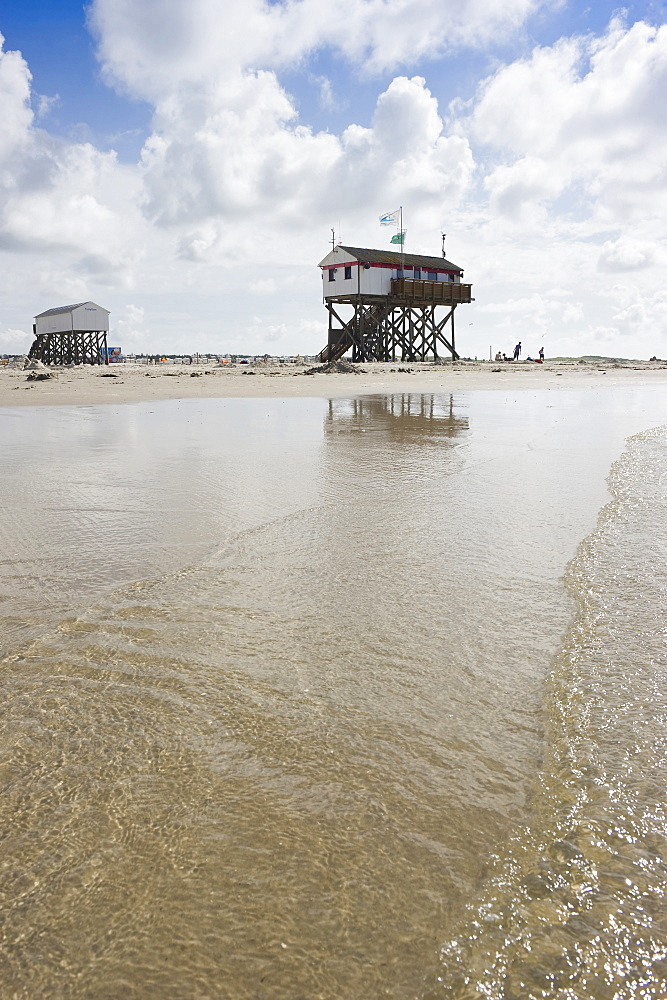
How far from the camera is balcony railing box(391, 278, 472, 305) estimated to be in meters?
37.1

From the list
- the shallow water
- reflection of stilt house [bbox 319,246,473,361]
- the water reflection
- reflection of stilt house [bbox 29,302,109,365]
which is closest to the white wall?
reflection of stilt house [bbox 29,302,109,365]

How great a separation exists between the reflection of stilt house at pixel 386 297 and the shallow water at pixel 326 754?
3331 cm

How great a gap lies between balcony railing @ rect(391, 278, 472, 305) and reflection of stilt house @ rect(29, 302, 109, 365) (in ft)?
69.0

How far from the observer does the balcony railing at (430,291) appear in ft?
122

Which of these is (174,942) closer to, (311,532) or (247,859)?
(247,859)

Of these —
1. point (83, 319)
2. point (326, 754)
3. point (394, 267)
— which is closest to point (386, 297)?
point (394, 267)

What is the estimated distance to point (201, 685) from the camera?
218 cm

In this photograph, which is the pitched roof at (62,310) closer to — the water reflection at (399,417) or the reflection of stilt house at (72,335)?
the reflection of stilt house at (72,335)

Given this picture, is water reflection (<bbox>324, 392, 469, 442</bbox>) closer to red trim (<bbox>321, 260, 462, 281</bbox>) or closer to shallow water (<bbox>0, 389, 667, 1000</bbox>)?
shallow water (<bbox>0, 389, 667, 1000</bbox>)

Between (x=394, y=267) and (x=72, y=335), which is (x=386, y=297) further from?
(x=72, y=335)

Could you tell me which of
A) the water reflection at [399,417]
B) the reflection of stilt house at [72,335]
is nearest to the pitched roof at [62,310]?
the reflection of stilt house at [72,335]

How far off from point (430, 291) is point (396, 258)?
107 inches

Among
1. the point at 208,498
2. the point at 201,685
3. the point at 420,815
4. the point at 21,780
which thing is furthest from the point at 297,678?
the point at 208,498

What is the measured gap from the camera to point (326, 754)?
1.84 m
